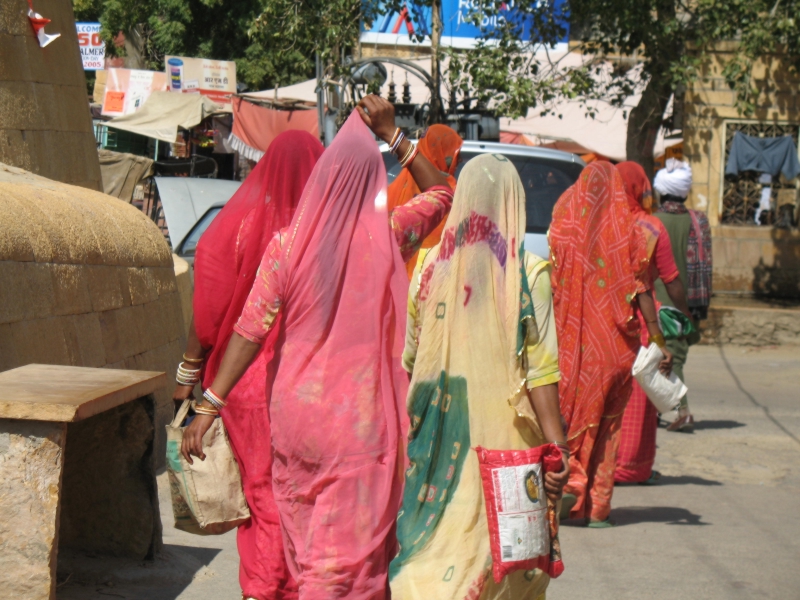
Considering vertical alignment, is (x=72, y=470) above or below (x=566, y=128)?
below

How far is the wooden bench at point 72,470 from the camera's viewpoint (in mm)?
3143

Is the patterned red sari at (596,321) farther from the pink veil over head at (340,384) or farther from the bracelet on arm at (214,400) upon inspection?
the bracelet on arm at (214,400)

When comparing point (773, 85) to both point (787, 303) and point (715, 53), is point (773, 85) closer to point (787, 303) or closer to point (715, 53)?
point (715, 53)

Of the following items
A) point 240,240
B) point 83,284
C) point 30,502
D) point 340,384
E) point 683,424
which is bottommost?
point 683,424

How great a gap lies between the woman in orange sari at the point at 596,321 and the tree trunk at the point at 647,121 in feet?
22.7

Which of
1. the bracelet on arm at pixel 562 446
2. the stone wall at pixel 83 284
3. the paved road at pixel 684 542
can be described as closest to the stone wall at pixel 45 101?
the stone wall at pixel 83 284

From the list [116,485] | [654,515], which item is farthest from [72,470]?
[654,515]

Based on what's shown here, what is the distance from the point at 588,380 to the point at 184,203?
603cm

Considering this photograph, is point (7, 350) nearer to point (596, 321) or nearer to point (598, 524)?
point (596, 321)

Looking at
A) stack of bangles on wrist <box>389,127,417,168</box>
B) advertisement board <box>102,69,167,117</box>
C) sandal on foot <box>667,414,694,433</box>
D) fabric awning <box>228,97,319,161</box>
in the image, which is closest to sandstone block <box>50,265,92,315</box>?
stack of bangles on wrist <box>389,127,417,168</box>

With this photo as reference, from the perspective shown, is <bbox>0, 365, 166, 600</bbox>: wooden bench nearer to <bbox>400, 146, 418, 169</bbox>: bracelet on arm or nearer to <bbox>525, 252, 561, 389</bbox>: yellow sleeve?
<bbox>400, 146, 418, 169</bbox>: bracelet on arm

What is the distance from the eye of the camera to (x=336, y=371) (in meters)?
2.95

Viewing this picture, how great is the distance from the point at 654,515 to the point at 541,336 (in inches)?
114

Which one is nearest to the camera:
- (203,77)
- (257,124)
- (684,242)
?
(684,242)
